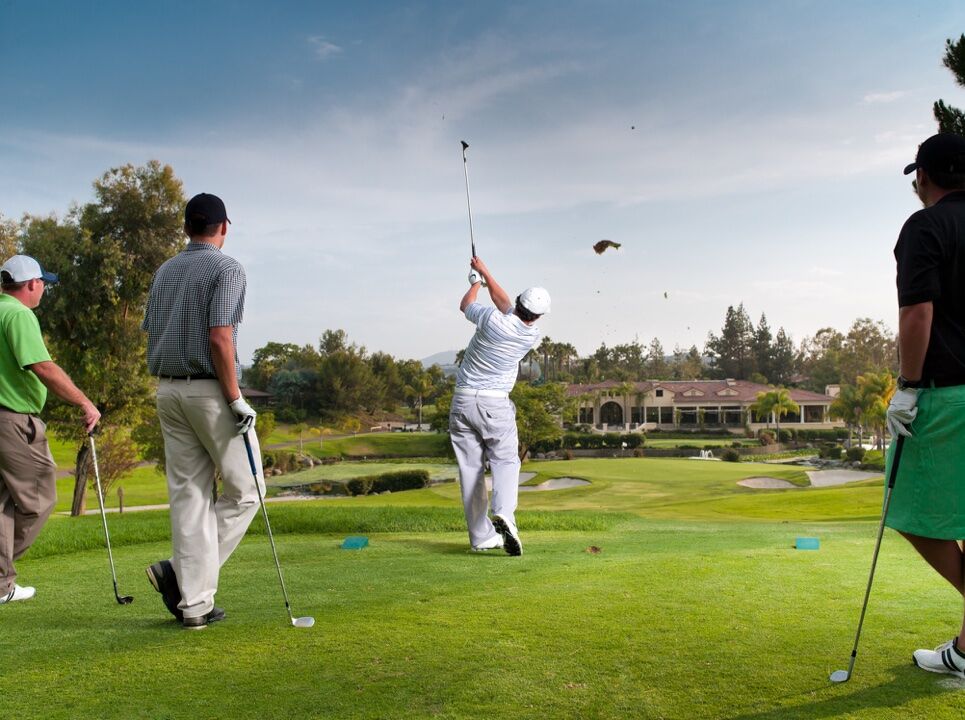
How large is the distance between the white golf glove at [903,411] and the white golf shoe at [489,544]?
4.00 metres

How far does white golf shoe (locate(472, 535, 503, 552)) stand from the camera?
6879 mm

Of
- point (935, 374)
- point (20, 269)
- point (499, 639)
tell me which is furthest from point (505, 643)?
point (20, 269)

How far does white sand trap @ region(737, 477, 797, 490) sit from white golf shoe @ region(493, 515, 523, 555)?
102 ft

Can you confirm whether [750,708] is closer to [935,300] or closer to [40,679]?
[935,300]

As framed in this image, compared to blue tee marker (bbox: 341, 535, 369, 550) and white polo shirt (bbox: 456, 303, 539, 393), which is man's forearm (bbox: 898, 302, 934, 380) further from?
blue tee marker (bbox: 341, 535, 369, 550)

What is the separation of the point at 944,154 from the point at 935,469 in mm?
1255

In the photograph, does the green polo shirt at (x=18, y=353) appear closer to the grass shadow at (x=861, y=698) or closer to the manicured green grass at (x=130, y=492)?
the grass shadow at (x=861, y=698)

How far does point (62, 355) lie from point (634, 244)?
1533 inches

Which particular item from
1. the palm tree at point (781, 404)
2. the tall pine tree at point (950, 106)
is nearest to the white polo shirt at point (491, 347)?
the tall pine tree at point (950, 106)

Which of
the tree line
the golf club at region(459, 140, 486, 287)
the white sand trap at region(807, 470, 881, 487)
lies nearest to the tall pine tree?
the golf club at region(459, 140, 486, 287)

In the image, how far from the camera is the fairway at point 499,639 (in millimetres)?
3008

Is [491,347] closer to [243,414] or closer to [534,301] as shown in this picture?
[534,301]

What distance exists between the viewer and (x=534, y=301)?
6.93 meters

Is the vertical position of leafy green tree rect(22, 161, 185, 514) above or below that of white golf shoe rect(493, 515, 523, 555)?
above
